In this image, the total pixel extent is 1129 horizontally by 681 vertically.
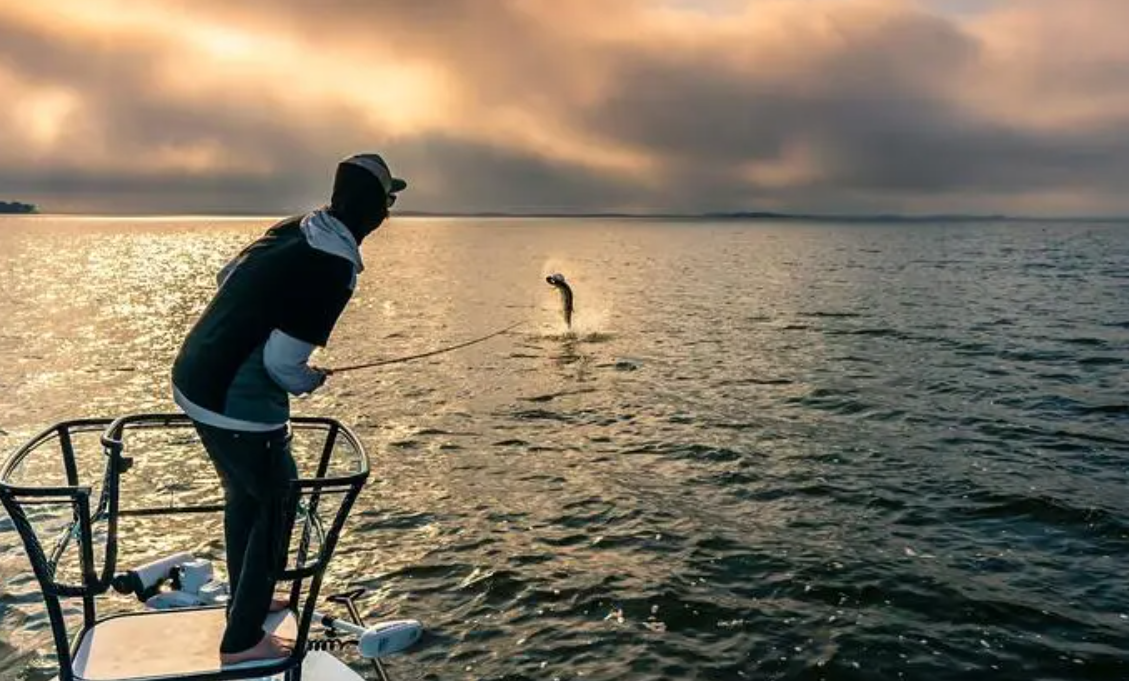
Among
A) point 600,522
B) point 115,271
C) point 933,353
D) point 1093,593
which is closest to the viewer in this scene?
point 1093,593

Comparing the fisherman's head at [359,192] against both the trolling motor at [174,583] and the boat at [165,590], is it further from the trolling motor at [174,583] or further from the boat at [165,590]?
the trolling motor at [174,583]

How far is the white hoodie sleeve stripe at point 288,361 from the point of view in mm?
4789

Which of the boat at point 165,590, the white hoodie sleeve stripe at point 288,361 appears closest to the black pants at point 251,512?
the boat at point 165,590

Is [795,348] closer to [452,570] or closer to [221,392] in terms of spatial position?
[452,570]

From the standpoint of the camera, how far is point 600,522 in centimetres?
1293

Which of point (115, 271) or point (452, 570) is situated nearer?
point (452, 570)

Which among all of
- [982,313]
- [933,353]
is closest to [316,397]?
[933,353]

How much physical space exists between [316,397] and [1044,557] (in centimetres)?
1757

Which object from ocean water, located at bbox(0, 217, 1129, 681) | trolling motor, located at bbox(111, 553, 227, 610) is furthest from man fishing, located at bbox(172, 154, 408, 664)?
ocean water, located at bbox(0, 217, 1129, 681)

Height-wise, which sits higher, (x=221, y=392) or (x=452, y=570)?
(x=221, y=392)

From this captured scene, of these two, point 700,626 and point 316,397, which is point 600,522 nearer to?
point 700,626

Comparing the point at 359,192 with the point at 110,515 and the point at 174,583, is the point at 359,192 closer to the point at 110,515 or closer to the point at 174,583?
the point at 110,515

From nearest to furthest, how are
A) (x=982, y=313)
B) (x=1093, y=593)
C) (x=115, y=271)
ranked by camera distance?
(x=1093, y=593)
(x=982, y=313)
(x=115, y=271)

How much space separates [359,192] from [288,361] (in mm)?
1117
